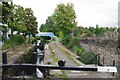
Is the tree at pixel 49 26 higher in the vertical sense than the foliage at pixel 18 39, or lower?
higher

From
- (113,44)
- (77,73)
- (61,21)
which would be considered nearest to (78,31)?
(61,21)

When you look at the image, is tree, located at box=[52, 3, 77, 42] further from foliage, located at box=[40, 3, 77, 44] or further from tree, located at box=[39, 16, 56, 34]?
tree, located at box=[39, 16, 56, 34]

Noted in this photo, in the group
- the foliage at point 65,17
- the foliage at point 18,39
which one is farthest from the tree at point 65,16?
the foliage at point 18,39

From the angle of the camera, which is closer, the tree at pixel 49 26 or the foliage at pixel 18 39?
the foliage at pixel 18 39

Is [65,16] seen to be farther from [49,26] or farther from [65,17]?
[49,26]

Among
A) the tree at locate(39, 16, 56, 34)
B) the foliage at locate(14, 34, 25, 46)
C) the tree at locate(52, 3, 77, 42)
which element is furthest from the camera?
the tree at locate(39, 16, 56, 34)

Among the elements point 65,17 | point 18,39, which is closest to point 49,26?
point 65,17

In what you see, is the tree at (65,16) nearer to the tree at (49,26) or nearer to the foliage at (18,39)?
the foliage at (18,39)

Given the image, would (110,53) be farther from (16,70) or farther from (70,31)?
(70,31)

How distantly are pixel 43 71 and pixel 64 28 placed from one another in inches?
834

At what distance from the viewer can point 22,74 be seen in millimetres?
4914

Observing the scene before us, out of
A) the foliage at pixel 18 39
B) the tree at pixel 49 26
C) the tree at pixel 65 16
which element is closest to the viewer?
the foliage at pixel 18 39

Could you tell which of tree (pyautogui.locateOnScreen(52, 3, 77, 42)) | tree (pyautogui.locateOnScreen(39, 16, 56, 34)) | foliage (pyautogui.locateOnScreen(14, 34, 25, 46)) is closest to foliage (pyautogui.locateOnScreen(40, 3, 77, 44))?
tree (pyautogui.locateOnScreen(52, 3, 77, 42))

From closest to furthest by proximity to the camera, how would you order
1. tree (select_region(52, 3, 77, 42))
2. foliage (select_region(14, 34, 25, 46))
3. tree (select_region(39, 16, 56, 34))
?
1. foliage (select_region(14, 34, 25, 46))
2. tree (select_region(52, 3, 77, 42))
3. tree (select_region(39, 16, 56, 34))
